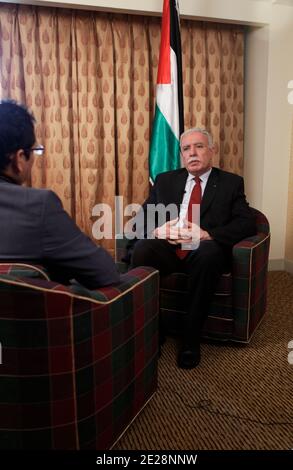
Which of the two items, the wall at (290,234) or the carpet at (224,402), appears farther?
the wall at (290,234)

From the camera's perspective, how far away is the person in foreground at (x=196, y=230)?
1807 mm

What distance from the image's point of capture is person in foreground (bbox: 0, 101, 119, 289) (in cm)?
99

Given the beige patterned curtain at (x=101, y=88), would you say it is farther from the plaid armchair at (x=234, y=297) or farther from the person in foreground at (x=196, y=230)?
the plaid armchair at (x=234, y=297)

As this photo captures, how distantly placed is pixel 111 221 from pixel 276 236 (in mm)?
1483

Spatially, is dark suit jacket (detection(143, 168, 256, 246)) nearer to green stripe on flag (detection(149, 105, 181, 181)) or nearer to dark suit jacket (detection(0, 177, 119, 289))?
green stripe on flag (detection(149, 105, 181, 181))

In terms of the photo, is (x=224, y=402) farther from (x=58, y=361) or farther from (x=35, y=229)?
(x=35, y=229)

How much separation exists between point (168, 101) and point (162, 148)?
1.16 feet

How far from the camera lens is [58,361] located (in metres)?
0.93

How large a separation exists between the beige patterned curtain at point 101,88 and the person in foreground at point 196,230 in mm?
936

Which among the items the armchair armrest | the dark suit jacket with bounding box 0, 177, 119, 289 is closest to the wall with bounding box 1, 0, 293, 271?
the armchair armrest

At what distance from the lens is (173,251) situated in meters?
2.02

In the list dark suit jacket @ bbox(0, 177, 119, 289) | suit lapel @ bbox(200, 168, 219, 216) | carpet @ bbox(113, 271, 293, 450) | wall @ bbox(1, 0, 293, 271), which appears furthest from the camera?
wall @ bbox(1, 0, 293, 271)

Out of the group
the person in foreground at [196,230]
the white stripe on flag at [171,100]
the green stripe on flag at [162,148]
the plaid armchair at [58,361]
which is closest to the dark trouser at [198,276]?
the person in foreground at [196,230]
